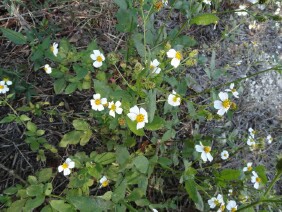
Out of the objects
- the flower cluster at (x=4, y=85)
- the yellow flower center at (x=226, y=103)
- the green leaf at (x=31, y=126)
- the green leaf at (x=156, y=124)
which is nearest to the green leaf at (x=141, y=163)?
the green leaf at (x=156, y=124)

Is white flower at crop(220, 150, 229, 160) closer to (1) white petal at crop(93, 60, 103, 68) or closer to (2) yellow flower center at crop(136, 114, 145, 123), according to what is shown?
(2) yellow flower center at crop(136, 114, 145, 123)

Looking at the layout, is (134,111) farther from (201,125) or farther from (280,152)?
(280,152)

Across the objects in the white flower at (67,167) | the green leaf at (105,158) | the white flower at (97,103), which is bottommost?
the white flower at (67,167)

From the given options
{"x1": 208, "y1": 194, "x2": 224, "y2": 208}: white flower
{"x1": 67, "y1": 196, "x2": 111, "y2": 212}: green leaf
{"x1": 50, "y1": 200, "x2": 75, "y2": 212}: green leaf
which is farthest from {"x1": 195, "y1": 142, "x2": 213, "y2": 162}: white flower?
{"x1": 50, "y1": 200, "x2": 75, "y2": 212}: green leaf

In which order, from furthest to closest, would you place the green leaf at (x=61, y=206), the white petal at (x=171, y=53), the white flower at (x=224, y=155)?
1. the white flower at (x=224, y=155)
2. the white petal at (x=171, y=53)
3. the green leaf at (x=61, y=206)

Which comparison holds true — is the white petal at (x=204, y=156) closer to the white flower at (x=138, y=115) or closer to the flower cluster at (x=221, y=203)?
the flower cluster at (x=221, y=203)

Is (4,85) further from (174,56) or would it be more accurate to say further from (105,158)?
(174,56)

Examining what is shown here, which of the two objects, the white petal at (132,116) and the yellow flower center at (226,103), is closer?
the white petal at (132,116)
